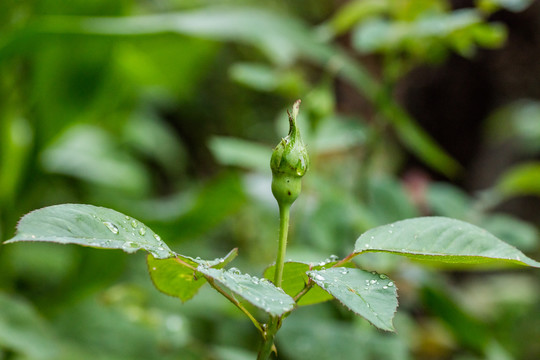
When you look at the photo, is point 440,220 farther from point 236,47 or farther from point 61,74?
point 236,47

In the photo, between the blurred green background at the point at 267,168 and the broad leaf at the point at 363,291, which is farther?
the blurred green background at the point at 267,168

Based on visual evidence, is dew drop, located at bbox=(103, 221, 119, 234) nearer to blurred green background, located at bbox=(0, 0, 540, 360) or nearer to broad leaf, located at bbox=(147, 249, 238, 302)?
broad leaf, located at bbox=(147, 249, 238, 302)

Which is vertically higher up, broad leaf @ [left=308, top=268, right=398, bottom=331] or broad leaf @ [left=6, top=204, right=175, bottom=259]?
broad leaf @ [left=6, top=204, right=175, bottom=259]

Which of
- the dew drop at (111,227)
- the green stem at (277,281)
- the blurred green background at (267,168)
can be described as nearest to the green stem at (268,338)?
the green stem at (277,281)

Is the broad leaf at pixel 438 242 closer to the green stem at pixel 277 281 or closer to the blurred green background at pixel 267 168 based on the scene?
the green stem at pixel 277 281

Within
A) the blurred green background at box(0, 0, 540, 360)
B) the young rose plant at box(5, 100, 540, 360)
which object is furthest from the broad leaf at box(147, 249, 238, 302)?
the blurred green background at box(0, 0, 540, 360)

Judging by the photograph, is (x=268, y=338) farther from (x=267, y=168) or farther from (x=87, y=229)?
(x=267, y=168)
